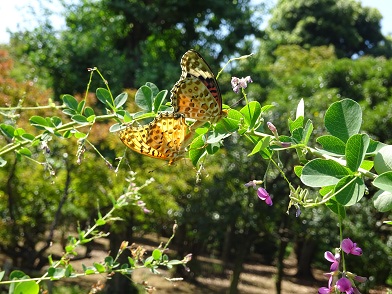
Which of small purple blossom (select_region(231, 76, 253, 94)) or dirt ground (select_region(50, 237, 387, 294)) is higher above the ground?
small purple blossom (select_region(231, 76, 253, 94))

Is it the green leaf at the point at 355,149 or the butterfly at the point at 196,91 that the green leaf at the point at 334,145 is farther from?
the butterfly at the point at 196,91

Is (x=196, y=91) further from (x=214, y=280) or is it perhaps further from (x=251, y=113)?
(x=214, y=280)

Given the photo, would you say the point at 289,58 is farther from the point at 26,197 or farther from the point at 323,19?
the point at 26,197

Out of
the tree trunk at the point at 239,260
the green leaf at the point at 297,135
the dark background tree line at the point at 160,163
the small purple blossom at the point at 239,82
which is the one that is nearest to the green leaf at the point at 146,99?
the small purple blossom at the point at 239,82

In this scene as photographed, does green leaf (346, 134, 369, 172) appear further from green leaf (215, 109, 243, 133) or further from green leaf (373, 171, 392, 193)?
green leaf (215, 109, 243, 133)

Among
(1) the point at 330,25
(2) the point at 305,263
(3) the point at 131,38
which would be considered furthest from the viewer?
(1) the point at 330,25

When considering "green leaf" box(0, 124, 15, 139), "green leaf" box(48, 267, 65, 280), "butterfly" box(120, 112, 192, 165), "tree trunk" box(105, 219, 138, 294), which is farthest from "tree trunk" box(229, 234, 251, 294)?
"butterfly" box(120, 112, 192, 165)

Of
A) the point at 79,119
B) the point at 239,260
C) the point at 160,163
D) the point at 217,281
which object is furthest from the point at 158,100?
the point at 217,281
